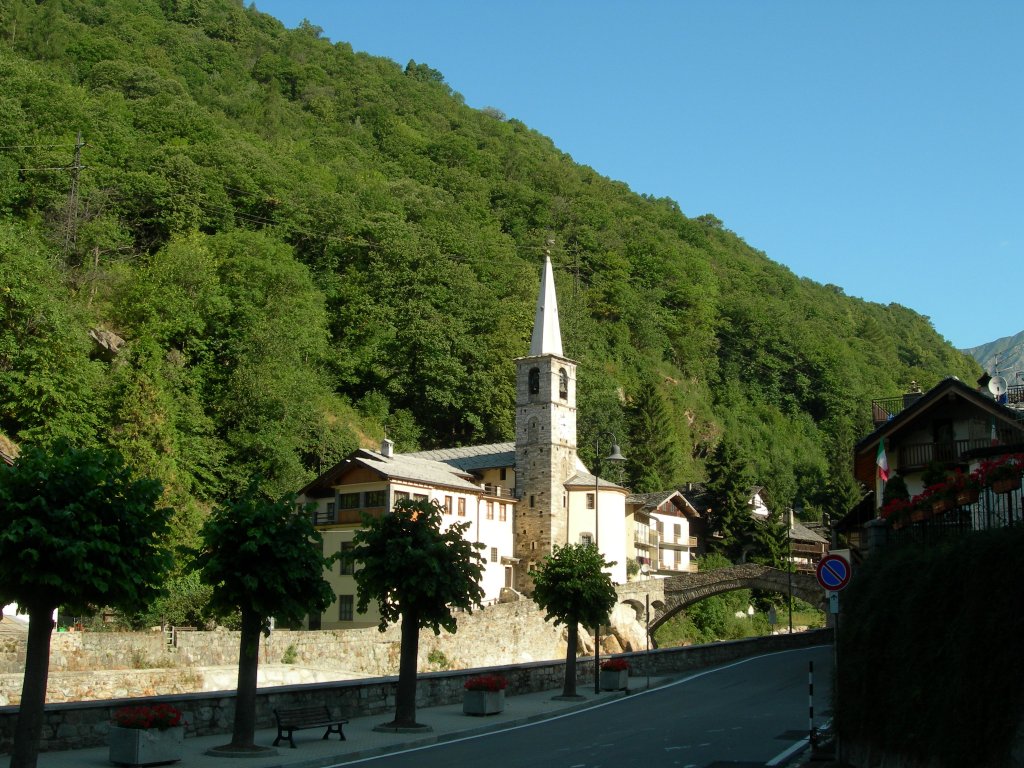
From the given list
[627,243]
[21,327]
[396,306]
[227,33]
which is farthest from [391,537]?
[227,33]

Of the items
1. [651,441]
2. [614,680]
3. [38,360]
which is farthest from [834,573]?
[651,441]

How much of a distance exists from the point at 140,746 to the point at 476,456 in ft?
169

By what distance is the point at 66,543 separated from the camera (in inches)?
573

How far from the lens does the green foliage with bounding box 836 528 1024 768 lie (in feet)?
34.6

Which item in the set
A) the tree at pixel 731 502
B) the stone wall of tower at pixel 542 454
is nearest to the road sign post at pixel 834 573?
the stone wall of tower at pixel 542 454

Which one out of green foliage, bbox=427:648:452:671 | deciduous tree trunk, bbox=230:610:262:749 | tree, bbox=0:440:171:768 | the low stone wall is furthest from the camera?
green foliage, bbox=427:648:452:671

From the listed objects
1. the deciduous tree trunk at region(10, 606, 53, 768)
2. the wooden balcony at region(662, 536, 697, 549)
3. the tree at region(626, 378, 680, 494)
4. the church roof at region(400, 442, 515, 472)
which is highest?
the tree at region(626, 378, 680, 494)

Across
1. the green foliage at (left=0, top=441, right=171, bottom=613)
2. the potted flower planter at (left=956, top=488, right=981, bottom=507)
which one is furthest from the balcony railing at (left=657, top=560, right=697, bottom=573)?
the green foliage at (left=0, top=441, right=171, bottom=613)

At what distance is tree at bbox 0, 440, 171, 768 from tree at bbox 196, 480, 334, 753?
3346 mm

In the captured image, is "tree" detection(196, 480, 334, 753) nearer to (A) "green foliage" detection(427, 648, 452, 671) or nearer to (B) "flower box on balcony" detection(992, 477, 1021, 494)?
(B) "flower box on balcony" detection(992, 477, 1021, 494)

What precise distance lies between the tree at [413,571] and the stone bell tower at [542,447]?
39007mm

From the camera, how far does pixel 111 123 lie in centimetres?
7269

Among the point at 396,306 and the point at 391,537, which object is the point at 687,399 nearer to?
the point at 396,306

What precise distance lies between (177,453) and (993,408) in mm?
36339
